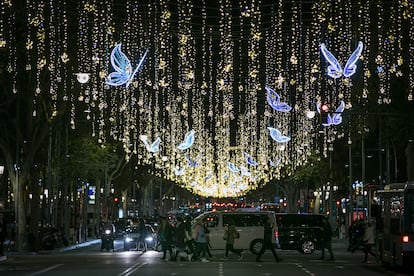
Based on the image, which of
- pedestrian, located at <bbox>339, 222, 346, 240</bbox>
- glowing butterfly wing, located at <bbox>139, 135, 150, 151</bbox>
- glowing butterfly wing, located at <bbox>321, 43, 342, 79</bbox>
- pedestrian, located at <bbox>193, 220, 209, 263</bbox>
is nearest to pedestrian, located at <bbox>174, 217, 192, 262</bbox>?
pedestrian, located at <bbox>193, 220, 209, 263</bbox>

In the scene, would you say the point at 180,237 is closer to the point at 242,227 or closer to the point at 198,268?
the point at 198,268

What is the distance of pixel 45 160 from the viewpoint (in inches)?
2496

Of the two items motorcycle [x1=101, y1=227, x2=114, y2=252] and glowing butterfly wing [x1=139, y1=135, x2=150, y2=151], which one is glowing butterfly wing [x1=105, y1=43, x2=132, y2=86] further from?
glowing butterfly wing [x1=139, y1=135, x2=150, y2=151]

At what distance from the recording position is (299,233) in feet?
162

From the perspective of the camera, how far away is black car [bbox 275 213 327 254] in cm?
4925

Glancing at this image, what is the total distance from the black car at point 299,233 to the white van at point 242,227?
157 centimetres

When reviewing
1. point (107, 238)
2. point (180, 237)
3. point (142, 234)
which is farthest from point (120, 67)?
point (107, 238)

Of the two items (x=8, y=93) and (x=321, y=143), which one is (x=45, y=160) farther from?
(x=321, y=143)

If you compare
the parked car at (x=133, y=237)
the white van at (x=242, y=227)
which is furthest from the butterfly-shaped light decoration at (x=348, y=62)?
the parked car at (x=133, y=237)

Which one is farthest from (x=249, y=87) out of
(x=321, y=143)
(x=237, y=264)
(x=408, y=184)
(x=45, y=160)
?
(x=408, y=184)

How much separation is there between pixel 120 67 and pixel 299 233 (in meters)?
15.4

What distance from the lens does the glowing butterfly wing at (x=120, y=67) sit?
3881 centimetres

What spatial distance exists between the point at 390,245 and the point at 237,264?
665cm

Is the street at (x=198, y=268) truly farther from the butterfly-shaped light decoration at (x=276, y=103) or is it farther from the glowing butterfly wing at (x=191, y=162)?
the glowing butterfly wing at (x=191, y=162)
